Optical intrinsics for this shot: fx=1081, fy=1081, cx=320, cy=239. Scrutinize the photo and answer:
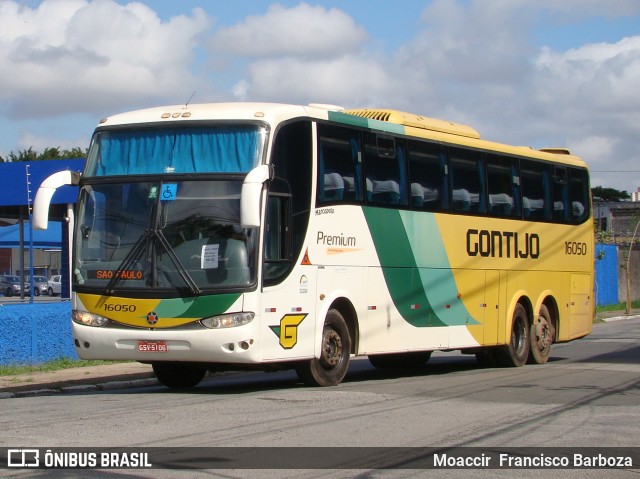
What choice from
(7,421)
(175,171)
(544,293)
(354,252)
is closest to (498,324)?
(544,293)

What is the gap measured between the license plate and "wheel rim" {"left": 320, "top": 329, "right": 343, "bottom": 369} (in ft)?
7.62

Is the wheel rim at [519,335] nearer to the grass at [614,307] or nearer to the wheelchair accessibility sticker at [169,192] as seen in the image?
the wheelchair accessibility sticker at [169,192]

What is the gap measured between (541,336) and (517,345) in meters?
0.77

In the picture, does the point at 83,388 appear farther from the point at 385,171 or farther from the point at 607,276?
the point at 607,276

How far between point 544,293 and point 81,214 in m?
9.94

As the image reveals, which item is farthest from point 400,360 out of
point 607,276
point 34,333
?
point 607,276

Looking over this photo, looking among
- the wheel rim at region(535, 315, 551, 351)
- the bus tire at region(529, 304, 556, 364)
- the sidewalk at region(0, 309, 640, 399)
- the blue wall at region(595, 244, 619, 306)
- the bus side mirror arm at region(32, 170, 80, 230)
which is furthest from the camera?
the blue wall at region(595, 244, 619, 306)

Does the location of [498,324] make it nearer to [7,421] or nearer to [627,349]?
[627,349]

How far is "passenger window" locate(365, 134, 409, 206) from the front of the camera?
15617 millimetres

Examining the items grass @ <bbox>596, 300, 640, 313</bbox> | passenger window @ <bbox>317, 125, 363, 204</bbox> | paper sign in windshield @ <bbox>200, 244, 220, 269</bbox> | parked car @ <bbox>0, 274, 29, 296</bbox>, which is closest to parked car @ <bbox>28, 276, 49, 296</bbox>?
parked car @ <bbox>0, 274, 29, 296</bbox>

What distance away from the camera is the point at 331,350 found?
14711mm

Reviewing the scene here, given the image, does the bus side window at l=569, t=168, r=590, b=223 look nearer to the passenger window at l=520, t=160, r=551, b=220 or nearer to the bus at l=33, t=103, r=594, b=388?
the passenger window at l=520, t=160, r=551, b=220

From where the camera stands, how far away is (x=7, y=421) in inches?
435

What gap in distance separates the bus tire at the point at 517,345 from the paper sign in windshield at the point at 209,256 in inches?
309
